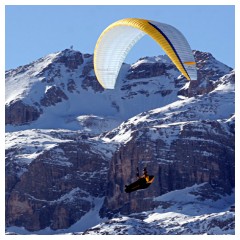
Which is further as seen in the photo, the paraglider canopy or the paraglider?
the paraglider canopy

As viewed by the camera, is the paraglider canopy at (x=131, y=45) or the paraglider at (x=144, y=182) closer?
the paraglider at (x=144, y=182)

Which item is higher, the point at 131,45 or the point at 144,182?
the point at 131,45

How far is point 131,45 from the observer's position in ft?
302

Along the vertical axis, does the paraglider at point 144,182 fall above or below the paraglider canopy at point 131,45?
below

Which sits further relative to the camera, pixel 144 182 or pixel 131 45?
pixel 131 45

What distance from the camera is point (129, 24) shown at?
88.1 meters

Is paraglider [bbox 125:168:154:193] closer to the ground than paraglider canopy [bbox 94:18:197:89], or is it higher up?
closer to the ground

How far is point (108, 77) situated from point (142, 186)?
11935mm

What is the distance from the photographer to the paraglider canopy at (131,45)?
85.6 m

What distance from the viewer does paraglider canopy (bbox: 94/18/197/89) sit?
8562 cm
